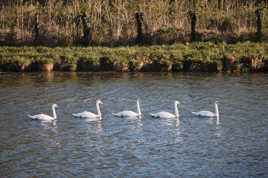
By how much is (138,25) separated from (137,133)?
31.8 meters

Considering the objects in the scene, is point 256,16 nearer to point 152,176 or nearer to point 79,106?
point 79,106

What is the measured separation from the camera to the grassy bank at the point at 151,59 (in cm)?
3850

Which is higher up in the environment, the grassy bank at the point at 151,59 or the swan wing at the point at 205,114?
the grassy bank at the point at 151,59

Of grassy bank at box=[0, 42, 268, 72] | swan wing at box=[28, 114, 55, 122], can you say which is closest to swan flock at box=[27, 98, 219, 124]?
swan wing at box=[28, 114, 55, 122]

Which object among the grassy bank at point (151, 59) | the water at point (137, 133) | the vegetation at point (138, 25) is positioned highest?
the vegetation at point (138, 25)

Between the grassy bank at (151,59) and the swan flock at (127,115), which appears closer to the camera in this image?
the swan flock at (127,115)

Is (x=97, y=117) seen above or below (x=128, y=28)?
below

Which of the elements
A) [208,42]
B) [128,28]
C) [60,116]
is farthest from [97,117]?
[128,28]

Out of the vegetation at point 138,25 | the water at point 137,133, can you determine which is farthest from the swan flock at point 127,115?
the vegetation at point 138,25

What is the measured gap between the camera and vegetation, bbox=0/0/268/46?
4925cm

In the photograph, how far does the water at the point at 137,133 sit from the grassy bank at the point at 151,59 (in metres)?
5.60

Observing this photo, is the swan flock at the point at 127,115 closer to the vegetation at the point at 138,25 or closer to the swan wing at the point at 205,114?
the swan wing at the point at 205,114

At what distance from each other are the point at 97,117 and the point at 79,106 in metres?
3.01

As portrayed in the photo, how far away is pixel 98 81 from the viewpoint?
3494 centimetres
